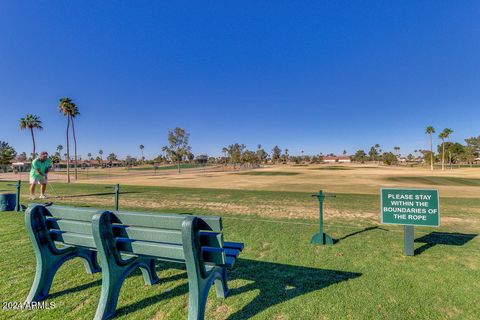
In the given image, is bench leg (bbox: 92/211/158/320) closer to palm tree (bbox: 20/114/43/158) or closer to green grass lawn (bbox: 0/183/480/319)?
green grass lawn (bbox: 0/183/480/319)

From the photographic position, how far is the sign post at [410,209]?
4.29 metres

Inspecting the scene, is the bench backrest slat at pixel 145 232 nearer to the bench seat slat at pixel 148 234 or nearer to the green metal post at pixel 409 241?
the bench seat slat at pixel 148 234

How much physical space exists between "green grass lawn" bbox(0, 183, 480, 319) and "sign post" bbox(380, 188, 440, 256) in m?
0.52

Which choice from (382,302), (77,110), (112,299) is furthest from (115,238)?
(77,110)

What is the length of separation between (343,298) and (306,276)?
25.5 inches

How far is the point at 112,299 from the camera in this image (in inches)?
103

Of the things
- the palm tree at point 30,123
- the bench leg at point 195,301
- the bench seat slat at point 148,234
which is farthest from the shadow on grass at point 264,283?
the palm tree at point 30,123

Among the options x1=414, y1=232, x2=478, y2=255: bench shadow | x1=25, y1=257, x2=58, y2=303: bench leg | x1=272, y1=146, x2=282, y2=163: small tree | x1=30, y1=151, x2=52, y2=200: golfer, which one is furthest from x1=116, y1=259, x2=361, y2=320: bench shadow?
x1=272, y1=146, x2=282, y2=163: small tree

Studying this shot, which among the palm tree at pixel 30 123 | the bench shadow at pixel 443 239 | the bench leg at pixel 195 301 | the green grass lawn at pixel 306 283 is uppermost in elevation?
the palm tree at pixel 30 123

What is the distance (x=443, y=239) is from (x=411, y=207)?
188 cm

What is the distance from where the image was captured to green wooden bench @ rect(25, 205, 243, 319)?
2.31 m

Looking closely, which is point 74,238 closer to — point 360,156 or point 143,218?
point 143,218

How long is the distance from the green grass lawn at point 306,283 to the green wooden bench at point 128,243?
13.8 inches

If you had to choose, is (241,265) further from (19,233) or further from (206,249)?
(19,233)
